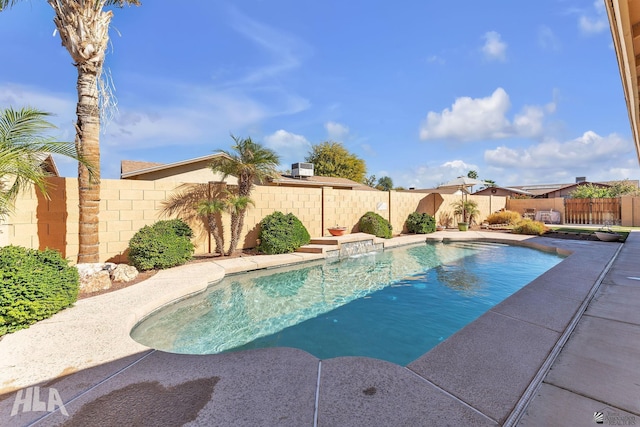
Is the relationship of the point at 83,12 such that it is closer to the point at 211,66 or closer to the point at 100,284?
the point at 100,284

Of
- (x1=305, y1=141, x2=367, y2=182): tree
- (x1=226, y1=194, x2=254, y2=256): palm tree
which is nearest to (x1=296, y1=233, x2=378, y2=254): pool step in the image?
(x1=226, y1=194, x2=254, y2=256): palm tree

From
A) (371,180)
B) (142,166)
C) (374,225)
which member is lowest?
(374,225)

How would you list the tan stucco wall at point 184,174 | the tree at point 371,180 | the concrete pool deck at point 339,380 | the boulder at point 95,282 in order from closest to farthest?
the concrete pool deck at point 339,380 → the boulder at point 95,282 → the tan stucco wall at point 184,174 → the tree at point 371,180

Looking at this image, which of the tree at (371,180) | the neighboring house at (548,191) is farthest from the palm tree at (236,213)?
the tree at (371,180)

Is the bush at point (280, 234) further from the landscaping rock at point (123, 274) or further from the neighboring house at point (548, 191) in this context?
the neighboring house at point (548, 191)

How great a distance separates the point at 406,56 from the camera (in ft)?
37.6

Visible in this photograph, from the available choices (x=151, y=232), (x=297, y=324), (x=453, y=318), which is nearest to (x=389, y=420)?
(x=297, y=324)

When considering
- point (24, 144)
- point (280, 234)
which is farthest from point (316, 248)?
point (24, 144)

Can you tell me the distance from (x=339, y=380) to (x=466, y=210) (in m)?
16.6

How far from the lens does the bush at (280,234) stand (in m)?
8.41

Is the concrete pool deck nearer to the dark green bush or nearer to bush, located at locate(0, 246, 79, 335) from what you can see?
bush, located at locate(0, 246, 79, 335)

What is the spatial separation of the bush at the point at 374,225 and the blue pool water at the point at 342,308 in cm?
354

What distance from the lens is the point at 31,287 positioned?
338 centimetres

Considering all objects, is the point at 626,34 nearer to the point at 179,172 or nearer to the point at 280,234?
the point at 280,234
